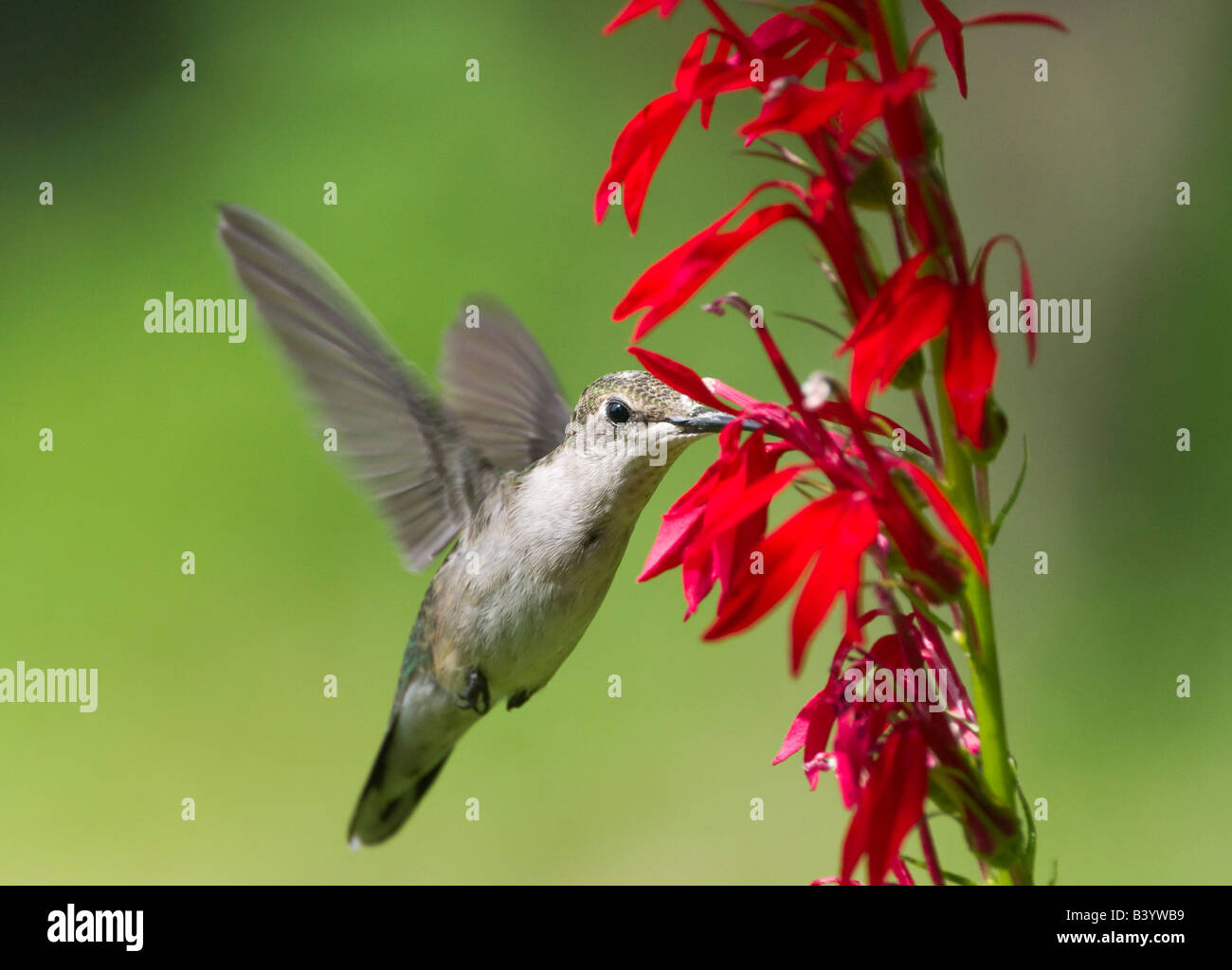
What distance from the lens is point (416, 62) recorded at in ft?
11.4

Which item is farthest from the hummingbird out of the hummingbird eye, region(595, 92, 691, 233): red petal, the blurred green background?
the blurred green background

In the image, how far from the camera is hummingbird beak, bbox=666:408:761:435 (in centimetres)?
112

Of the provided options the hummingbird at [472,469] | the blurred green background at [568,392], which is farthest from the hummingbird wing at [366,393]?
the blurred green background at [568,392]

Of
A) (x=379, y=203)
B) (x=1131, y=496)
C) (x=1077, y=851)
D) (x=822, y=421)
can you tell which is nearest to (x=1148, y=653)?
(x=1131, y=496)

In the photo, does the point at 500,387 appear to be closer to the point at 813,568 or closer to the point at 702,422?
the point at 702,422

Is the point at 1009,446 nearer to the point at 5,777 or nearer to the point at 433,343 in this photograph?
the point at 433,343

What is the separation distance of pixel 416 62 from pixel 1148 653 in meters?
2.31

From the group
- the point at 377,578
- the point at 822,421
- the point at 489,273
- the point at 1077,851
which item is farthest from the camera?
the point at 489,273

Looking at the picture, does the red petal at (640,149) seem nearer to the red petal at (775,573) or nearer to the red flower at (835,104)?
the red flower at (835,104)

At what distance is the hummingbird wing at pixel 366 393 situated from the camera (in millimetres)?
1227

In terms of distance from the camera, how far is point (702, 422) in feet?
3.70

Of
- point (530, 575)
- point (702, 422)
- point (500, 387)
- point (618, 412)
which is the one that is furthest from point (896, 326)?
point (500, 387)

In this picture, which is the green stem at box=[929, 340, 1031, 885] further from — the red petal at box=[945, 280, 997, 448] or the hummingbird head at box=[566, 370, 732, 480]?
the hummingbird head at box=[566, 370, 732, 480]

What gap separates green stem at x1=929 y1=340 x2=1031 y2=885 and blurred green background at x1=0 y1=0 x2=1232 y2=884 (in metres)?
1.81
